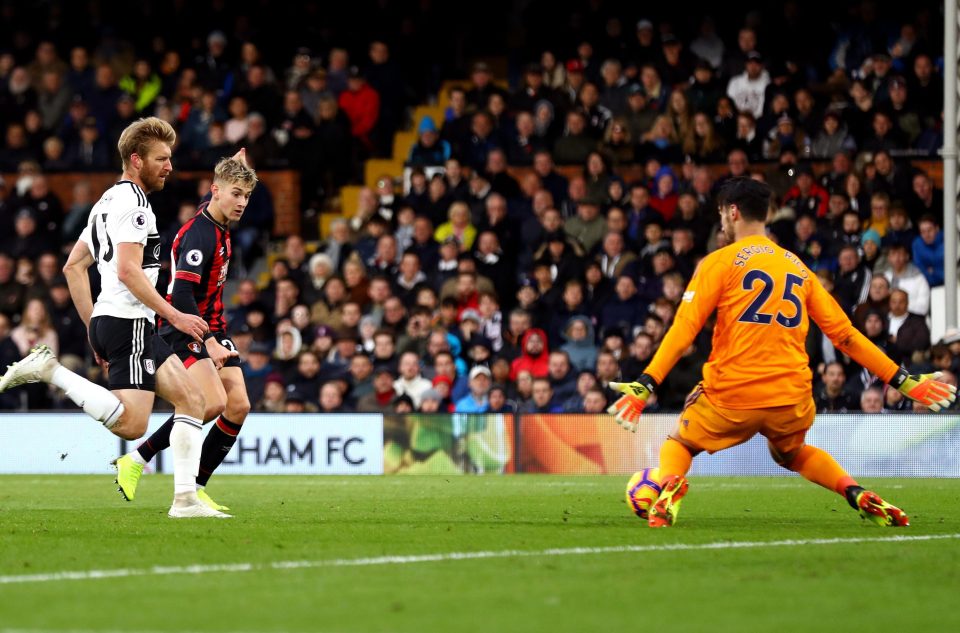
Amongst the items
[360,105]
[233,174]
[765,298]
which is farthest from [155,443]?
[360,105]

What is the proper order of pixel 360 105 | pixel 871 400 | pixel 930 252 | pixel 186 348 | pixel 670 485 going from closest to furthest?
pixel 670 485 → pixel 186 348 → pixel 871 400 → pixel 930 252 → pixel 360 105

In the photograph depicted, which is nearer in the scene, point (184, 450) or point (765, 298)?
point (765, 298)

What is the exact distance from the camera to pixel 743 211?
9000 millimetres

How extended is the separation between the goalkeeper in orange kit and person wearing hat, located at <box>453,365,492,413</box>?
8.92 meters

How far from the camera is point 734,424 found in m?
8.89

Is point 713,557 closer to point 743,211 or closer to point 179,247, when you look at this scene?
point 743,211

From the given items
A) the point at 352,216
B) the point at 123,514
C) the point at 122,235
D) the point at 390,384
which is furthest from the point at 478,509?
the point at 352,216

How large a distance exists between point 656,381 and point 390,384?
10.0 m

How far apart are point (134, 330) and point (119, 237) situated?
0.58 m

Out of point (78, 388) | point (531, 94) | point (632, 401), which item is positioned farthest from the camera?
point (531, 94)

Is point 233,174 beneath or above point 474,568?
above

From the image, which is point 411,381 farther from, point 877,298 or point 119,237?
point 119,237

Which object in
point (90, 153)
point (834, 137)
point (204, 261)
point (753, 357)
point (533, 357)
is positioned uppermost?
point (90, 153)

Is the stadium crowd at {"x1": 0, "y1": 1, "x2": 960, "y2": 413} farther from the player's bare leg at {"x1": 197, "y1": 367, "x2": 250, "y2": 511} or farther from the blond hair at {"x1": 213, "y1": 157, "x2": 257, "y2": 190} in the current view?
the blond hair at {"x1": 213, "y1": 157, "x2": 257, "y2": 190}
